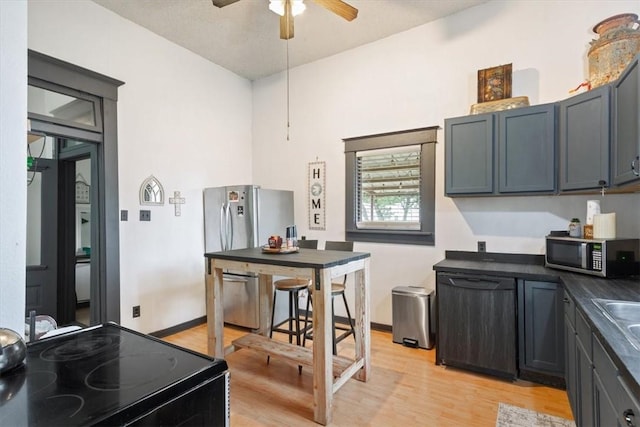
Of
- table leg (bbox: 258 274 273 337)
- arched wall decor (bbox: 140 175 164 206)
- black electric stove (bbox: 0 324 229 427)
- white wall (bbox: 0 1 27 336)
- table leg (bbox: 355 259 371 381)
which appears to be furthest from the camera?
arched wall decor (bbox: 140 175 164 206)

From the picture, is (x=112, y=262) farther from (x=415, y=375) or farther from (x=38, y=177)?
(x=415, y=375)

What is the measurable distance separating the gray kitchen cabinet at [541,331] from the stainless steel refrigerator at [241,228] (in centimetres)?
257

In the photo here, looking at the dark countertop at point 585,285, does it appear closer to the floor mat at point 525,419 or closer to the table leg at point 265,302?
the floor mat at point 525,419

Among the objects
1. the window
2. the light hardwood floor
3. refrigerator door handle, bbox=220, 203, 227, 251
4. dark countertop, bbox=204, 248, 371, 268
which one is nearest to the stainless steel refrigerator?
refrigerator door handle, bbox=220, 203, 227, 251

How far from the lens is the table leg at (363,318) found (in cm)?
265

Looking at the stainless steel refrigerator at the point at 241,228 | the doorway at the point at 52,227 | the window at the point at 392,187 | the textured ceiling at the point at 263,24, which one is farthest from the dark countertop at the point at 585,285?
the doorway at the point at 52,227

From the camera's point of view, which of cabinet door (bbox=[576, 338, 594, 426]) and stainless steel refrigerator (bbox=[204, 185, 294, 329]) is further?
stainless steel refrigerator (bbox=[204, 185, 294, 329])

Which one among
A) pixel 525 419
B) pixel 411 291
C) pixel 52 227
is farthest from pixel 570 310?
pixel 52 227

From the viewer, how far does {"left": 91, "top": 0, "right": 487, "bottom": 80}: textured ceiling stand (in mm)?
3191

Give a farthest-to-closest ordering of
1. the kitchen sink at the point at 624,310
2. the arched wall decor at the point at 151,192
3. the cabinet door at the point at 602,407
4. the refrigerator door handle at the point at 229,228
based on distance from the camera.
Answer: the refrigerator door handle at the point at 229,228, the arched wall decor at the point at 151,192, the kitchen sink at the point at 624,310, the cabinet door at the point at 602,407

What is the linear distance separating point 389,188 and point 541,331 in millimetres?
2009

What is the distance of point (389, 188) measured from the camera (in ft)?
12.7

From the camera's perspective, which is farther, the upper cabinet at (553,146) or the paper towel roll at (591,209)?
the paper towel roll at (591,209)

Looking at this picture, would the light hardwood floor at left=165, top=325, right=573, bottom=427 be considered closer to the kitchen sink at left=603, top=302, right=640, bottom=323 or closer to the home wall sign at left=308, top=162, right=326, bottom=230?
the kitchen sink at left=603, top=302, right=640, bottom=323
